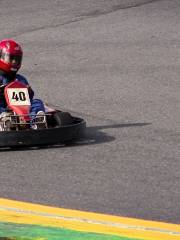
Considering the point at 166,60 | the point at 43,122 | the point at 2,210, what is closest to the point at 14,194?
the point at 2,210

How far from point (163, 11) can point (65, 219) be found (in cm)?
945

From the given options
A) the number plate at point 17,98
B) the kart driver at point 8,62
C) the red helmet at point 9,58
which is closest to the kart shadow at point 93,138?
the number plate at point 17,98

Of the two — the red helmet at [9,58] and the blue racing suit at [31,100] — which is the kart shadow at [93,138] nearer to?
the blue racing suit at [31,100]

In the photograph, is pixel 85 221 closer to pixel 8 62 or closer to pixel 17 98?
pixel 17 98

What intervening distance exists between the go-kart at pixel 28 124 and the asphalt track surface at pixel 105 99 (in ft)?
0.39

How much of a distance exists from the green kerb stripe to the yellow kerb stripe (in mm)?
87

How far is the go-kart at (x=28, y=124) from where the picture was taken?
827 centimetres

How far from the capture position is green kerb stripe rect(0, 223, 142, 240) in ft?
19.5

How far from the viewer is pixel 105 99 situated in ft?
35.9

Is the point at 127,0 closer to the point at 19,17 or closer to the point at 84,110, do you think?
the point at 19,17

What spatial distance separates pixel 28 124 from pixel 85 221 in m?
2.45

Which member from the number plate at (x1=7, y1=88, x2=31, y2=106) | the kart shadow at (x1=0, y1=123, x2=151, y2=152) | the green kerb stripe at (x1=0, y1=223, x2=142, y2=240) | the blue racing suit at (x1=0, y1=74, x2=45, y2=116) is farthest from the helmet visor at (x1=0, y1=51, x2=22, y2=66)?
the green kerb stripe at (x1=0, y1=223, x2=142, y2=240)

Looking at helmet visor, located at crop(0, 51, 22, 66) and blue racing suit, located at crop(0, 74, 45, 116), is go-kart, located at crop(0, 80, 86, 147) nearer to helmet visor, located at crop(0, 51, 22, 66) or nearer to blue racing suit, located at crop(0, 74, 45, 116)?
blue racing suit, located at crop(0, 74, 45, 116)

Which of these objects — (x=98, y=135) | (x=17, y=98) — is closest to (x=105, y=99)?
(x=98, y=135)
